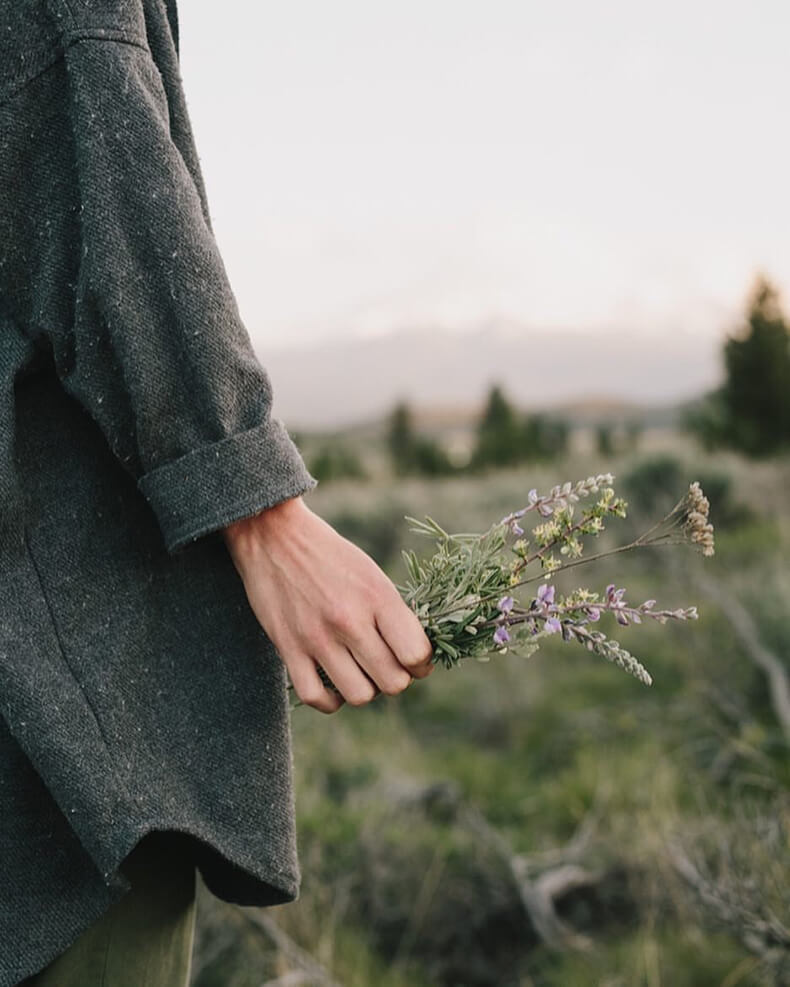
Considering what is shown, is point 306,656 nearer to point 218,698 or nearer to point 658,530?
point 218,698

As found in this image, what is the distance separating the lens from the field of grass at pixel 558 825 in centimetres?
311

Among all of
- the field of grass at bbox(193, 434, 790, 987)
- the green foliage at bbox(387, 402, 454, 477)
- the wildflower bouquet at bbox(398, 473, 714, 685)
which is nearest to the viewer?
the wildflower bouquet at bbox(398, 473, 714, 685)

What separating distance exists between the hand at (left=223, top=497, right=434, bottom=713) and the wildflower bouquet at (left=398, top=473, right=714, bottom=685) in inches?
3.5

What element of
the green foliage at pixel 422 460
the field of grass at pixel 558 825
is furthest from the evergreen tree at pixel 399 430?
the field of grass at pixel 558 825

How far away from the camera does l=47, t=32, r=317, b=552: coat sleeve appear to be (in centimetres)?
102

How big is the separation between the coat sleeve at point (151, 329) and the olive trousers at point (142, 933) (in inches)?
13.4

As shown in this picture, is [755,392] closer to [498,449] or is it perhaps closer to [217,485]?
[498,449]

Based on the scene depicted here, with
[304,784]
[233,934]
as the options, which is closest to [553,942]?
[233,934]

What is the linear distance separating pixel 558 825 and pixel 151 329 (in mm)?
4252

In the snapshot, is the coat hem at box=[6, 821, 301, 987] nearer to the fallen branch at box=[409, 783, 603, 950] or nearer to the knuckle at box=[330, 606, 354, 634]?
the knuckle at box=[330, 606, 354, 634]

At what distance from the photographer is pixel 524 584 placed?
118cm

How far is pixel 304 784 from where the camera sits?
488 centimetres

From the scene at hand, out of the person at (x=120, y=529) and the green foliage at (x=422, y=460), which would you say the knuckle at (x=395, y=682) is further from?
the green foliage at (x=422, y=460)

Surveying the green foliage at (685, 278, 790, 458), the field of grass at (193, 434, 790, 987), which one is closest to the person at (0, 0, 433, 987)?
the field of grass at (193, 434, 790, 987)
